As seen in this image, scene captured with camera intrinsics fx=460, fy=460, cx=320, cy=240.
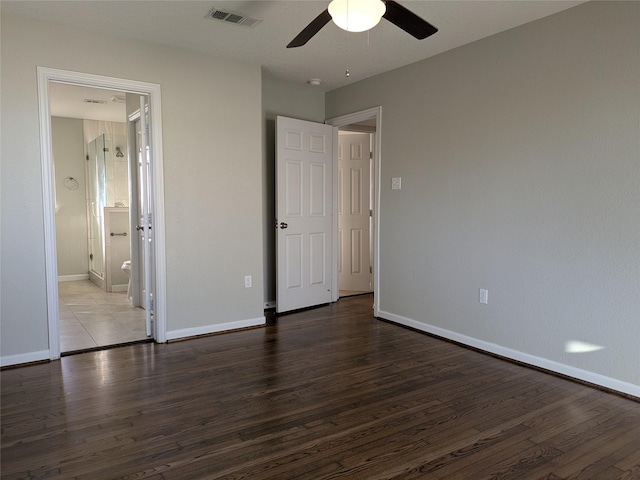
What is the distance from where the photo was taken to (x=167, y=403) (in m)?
2.75

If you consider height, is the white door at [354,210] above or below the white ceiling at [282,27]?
below

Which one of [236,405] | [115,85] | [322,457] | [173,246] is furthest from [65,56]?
[322,457]

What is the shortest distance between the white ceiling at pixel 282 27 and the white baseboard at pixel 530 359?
243 cm

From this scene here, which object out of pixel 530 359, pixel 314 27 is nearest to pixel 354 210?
pixel 530 359

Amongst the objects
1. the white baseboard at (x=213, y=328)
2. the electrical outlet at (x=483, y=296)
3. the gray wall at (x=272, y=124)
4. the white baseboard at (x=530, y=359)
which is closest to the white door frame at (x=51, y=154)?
the white baseboard at (x=213, y=328)

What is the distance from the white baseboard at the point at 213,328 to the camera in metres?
4.05

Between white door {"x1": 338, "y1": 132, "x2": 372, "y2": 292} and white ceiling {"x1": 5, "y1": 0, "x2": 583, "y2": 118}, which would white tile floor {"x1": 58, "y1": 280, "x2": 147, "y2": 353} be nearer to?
white ceiling {"x1": 5, "y1": 0, "x2": 583, "y2": 118}

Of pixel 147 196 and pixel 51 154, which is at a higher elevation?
pixel 51 154

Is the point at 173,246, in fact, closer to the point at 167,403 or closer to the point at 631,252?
the point at 167,403

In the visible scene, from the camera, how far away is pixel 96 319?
475cm

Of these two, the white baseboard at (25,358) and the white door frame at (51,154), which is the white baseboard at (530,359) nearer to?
the white door frame at (51,154)

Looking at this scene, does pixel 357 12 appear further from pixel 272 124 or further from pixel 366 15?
pixel 272 124

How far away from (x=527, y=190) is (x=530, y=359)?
1249 mm

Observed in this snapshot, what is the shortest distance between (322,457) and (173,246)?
246 cm
